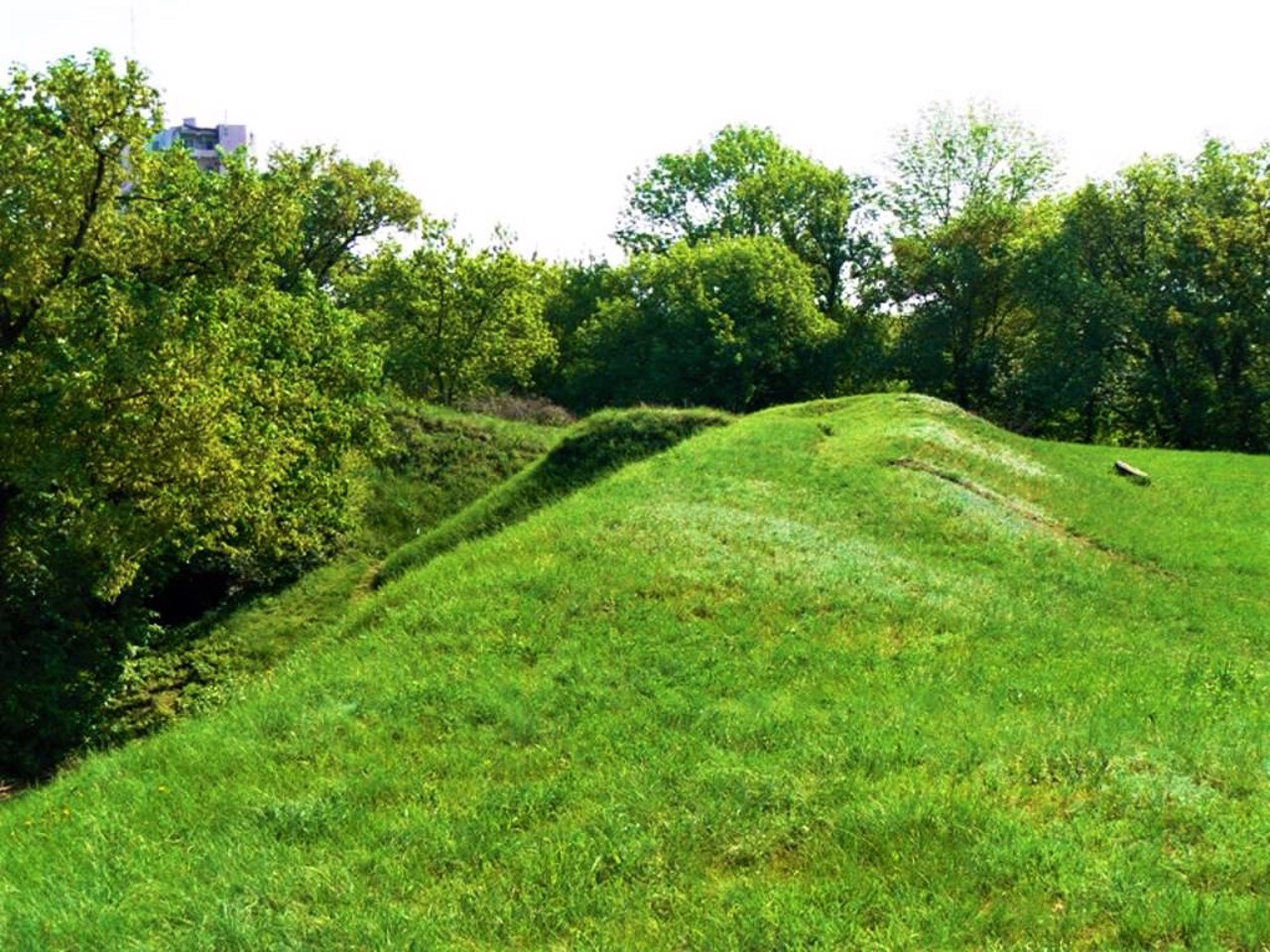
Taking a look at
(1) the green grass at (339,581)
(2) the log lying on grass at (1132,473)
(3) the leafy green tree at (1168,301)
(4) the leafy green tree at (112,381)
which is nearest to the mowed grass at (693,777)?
(4) the leafy green tree at (112,381)

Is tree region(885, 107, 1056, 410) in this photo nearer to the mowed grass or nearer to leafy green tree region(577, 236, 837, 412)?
leafy green tree region(577, 236, 837, 412)

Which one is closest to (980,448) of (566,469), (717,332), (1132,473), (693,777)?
(1132,473)

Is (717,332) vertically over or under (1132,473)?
over

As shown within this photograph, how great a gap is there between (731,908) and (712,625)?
6352mm

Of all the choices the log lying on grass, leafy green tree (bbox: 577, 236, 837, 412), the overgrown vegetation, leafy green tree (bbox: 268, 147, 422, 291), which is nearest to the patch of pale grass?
the log lying on grass

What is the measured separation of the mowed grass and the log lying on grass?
13.7 m

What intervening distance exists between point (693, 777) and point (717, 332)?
134ft

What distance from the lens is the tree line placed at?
1588cm

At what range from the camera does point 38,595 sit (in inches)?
821

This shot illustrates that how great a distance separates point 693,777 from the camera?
8266 millimetres

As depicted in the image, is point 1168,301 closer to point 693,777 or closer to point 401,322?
point 401,322

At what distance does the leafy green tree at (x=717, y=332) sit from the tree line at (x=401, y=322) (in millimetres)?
156

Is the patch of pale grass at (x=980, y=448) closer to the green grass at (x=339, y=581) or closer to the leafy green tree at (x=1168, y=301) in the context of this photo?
the green grass at (x=339, y=581)

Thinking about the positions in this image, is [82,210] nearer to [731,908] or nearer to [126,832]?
[126,832]
